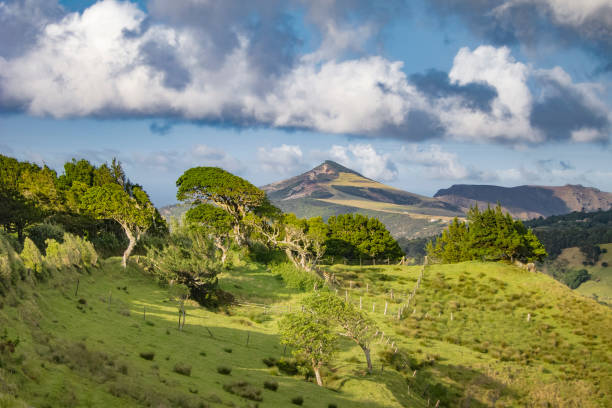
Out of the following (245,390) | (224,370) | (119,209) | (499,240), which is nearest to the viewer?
(245,390)

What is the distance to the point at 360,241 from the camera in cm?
10725

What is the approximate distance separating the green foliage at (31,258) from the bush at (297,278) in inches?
1432

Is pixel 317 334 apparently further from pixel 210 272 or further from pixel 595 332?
pixel 595 332

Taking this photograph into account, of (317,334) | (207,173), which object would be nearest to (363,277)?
(207,173)

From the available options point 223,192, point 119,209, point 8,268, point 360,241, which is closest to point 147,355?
point 8,268

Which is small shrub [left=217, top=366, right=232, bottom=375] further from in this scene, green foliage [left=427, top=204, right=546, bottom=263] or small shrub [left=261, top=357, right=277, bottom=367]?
green foliage [left=427, top=204, right=546, bottom=263]

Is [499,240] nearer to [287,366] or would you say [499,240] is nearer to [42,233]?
[287,366]

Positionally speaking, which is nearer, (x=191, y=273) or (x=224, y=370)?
(x=224, y=370)

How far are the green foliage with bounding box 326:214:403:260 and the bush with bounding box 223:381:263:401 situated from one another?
82350 millimetres

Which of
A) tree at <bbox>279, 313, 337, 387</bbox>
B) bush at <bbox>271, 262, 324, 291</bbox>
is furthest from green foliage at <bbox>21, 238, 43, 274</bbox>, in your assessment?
bush at <bbox>271, 262, 324, 291</bbox>

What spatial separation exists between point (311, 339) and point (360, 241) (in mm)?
76847

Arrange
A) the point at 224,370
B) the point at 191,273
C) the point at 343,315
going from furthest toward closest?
the point at 191,273, the point at 343,315, the point at 224,370

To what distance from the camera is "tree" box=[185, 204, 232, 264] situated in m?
72.4

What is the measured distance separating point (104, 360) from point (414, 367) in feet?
97.7
